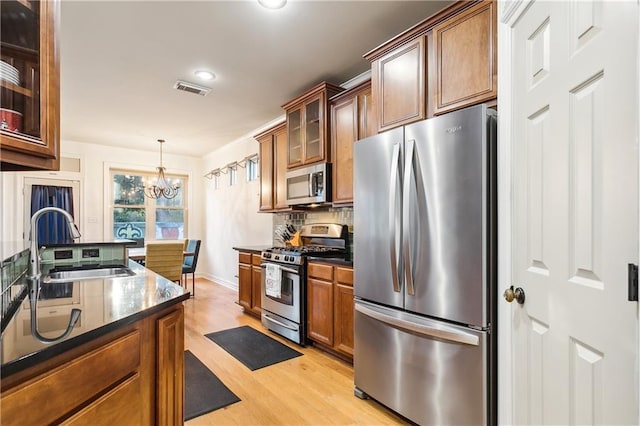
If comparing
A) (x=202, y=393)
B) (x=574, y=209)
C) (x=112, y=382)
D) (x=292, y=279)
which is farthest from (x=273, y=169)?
(x=574, y=209)

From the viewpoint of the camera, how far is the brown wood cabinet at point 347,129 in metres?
2.91

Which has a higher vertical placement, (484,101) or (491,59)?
(491,59)

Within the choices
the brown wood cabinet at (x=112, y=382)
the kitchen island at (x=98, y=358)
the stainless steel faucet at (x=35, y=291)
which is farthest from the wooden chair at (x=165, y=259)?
the brown wood cabinet at (x=112, y=382)

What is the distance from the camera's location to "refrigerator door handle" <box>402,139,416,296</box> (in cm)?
188

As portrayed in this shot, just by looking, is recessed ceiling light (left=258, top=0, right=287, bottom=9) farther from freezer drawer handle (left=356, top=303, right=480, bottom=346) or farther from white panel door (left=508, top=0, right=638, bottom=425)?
freezer drawer handle (left=356, top=303, right=480, bottom=346)

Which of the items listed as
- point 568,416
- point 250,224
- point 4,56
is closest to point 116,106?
point 250,224

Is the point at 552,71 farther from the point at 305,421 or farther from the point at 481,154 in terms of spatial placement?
the point at 305,421

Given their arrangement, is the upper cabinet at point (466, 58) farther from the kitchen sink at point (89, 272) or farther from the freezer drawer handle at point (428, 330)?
the kitchen sink at point (89, 272)

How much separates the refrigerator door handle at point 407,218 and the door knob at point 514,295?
498 millimetres

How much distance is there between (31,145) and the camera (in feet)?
3.80

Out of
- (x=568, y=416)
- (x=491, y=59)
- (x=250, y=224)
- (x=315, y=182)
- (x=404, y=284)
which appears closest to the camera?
(x=568, y=416)

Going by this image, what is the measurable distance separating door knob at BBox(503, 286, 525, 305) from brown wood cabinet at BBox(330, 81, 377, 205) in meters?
1.70

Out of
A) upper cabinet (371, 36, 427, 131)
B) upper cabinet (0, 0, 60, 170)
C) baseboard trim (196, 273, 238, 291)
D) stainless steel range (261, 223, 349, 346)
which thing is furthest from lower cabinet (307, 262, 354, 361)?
baseboard trim (196, 273, 238, 291)

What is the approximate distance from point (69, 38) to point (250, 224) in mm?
3317
